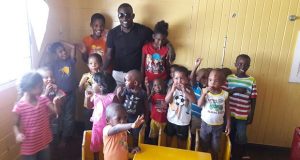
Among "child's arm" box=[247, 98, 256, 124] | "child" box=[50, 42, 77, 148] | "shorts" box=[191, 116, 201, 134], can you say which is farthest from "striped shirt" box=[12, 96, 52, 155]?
"child's arm" box=[247, 98, 256, 124]

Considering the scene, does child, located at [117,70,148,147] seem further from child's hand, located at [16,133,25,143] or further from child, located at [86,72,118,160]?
child's hand, located at [16,133,25,143]

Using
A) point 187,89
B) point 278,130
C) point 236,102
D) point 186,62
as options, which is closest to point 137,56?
point 186,62

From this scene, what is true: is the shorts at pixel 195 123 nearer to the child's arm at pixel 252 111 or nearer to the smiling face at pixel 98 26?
the child's arm at pixel 252 111

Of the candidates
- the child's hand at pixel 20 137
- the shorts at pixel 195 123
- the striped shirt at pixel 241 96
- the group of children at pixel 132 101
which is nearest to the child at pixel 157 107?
the group of children at pixel 132 101

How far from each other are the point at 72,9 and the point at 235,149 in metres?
2.46

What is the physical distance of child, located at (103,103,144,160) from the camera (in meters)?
1.93

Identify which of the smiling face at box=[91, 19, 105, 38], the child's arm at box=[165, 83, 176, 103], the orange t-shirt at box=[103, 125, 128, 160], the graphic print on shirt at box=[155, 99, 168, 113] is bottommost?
the orange t-shirt at box=[103, 125, 128, 160]

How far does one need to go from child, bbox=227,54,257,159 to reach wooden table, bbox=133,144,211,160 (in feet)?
2.66

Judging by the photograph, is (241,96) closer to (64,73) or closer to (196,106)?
(196,106)

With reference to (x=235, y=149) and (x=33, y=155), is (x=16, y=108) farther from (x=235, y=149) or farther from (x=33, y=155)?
(x=235, y=149)

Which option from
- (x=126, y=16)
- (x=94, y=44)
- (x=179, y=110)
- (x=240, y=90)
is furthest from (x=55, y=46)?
(x=240, y=90)

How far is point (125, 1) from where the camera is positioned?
307 centimetres

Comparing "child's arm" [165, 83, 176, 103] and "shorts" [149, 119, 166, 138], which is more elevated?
"child's arm" [165, 83, 176, 103]

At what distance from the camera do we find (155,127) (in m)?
2.69
